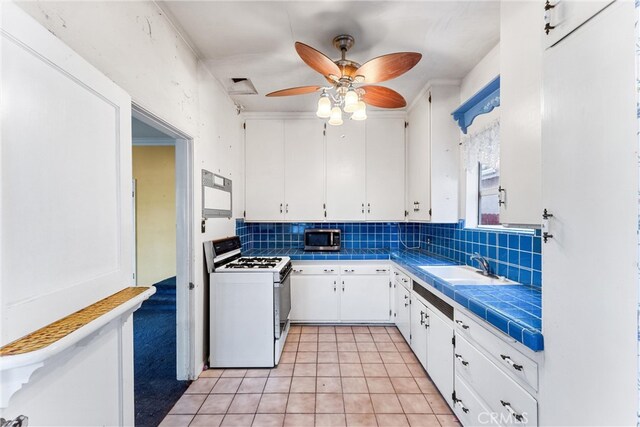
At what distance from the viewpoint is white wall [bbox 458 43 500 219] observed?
78.3 inches

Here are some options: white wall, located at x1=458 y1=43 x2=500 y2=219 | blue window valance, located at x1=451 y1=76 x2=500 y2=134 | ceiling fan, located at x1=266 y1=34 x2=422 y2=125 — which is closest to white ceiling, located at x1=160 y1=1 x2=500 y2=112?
white wall, located at x1=458 y1=43 x2=500 y2=219

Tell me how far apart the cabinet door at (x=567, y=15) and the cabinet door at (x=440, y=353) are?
1536 mm

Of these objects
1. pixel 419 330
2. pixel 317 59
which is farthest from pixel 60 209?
pixel 419 330

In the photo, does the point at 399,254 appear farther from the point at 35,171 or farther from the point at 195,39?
the point at 35,171

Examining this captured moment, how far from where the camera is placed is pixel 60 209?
0.82 m

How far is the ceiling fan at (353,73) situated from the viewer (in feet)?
5.11

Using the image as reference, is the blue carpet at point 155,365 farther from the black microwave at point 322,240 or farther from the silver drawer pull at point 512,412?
the silver drawer pull at point 512,412

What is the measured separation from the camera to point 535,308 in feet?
4.30

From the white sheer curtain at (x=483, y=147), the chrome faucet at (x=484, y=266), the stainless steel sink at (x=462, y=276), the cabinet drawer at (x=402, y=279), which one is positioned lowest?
the cabinet drawer at (x=402, y=279)

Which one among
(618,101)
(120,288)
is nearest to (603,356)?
(618,101)

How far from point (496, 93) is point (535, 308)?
1.55 meters

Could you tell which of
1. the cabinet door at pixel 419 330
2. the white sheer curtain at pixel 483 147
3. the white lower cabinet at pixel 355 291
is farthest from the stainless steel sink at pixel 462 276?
the white sheer curtain at pixel 483 147

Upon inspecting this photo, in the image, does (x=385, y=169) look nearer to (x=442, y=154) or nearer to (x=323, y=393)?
(x=442, y=154)

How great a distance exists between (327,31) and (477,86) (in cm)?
132
